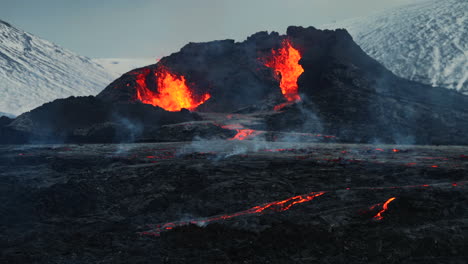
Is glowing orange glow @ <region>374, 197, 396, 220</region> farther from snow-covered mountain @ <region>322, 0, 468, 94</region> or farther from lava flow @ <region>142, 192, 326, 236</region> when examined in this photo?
snow-covered mountain @ <region>322, 0, 468, 94</region>

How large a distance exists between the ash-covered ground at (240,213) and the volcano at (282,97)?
50.5 ft

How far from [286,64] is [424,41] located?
23092 mm

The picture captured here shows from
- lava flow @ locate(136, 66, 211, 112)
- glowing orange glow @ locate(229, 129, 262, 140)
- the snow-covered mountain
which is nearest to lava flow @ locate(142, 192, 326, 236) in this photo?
glowing orange glow @ locate(229, 129, 262, 140)

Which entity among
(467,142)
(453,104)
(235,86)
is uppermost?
(235,86)

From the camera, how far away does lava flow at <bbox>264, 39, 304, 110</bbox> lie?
45.9 meters

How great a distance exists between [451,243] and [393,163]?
7.41 meters

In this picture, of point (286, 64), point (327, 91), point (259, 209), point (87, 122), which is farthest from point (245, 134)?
point (286, 64)

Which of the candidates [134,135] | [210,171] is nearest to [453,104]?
[134,135]

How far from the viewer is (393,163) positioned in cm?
1348

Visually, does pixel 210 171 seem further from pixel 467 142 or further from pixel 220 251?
pixel 467 142

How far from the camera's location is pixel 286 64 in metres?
46.9

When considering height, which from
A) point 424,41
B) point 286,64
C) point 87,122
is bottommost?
point 87,122

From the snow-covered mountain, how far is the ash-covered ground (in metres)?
38.7

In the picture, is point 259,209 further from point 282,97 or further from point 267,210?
point 282,97
